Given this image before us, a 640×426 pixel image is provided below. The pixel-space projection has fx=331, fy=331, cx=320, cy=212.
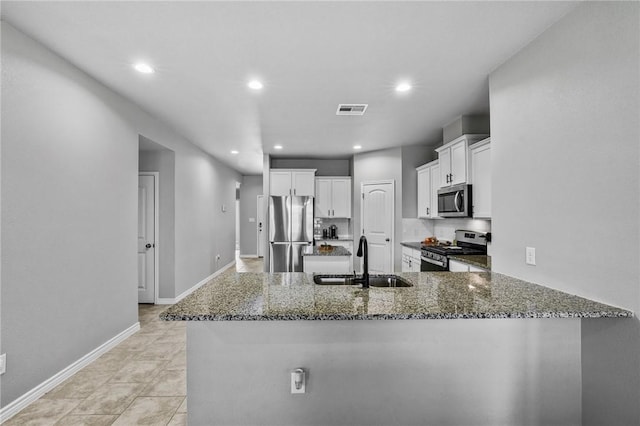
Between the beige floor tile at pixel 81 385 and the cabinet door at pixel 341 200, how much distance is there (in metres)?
4.71

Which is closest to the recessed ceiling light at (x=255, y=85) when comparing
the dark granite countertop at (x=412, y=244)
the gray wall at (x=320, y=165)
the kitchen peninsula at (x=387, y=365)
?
the kitchen peninsula at (x=387, y=365)

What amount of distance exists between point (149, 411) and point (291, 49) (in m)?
2.72

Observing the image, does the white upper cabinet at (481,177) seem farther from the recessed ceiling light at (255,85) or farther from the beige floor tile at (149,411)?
the beige floor tile at (149,411)

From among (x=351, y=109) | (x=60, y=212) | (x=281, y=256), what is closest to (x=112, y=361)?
(x=60, y=212)

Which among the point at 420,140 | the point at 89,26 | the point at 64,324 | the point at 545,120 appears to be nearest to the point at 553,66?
the point at 545,120

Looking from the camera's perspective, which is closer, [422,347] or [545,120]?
[422,347]

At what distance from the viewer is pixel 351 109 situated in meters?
3.80

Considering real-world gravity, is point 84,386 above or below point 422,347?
below

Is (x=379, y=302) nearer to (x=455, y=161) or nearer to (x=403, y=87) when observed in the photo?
(x=403, y=87)

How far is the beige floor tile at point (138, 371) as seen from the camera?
270 cm

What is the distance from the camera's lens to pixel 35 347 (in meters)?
2.36

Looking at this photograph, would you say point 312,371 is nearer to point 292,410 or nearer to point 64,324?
point 292,410

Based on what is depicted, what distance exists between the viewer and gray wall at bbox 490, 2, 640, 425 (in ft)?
5.24

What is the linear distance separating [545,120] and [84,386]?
385 centimetres
